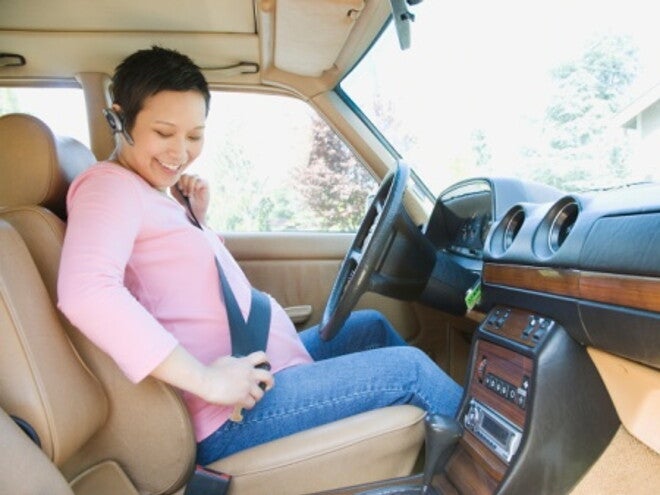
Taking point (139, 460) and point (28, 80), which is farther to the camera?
point (28, 80)

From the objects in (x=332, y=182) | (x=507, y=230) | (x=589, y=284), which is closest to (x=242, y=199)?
(x=332, y=182)

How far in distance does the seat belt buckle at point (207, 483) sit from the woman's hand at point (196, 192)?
0.75 metres

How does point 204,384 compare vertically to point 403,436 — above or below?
above

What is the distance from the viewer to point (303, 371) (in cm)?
120

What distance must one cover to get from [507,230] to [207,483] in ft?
2.74

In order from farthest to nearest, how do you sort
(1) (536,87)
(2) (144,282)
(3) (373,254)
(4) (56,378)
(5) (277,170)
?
1. (5) (277,170)
2. (1) (536,87)
3. (3) (373,254)
4. (2) (144,282)
5. (4) (56,378)

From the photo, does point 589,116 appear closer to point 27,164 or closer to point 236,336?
point 236,336

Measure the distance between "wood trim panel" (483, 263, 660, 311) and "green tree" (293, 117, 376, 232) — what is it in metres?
1.35

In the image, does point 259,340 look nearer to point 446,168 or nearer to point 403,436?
point 403,436

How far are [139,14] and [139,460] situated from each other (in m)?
1.43

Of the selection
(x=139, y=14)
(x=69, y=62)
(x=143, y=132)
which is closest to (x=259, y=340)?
(x=143, y=132)

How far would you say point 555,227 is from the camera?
3.38ft

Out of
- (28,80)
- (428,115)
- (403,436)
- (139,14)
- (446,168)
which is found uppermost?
(139,14)

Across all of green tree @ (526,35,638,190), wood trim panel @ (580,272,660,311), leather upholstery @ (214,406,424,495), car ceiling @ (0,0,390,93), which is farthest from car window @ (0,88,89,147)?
wood trim panel @ (580,272,660,311)
